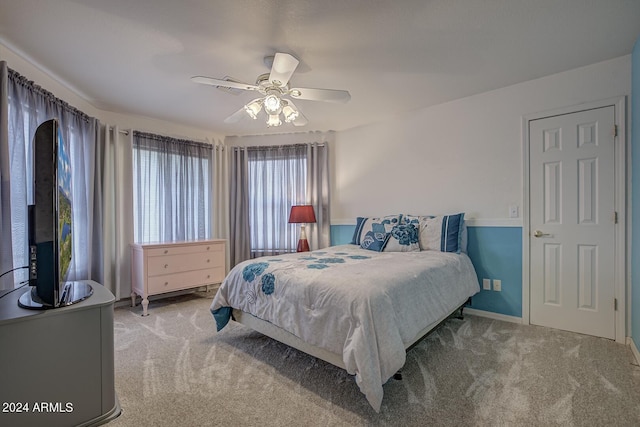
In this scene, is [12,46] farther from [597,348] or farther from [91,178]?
[597,348]

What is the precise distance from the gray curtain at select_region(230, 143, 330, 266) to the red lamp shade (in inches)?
8.8

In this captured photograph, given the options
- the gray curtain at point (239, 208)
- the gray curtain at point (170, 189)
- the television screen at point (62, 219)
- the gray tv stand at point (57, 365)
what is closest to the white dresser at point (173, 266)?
the gray curtain at point (170, 189)

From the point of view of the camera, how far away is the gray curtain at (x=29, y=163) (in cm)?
197

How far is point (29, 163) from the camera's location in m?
2.23

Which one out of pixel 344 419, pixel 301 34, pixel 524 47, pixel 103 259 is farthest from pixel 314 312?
pixel 103 259

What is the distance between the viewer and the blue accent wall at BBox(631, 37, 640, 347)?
2.04m

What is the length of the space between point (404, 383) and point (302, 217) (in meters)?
2.49

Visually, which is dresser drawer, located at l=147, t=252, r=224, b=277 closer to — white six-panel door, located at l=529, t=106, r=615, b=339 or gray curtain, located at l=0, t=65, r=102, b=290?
gray curtain, located at l=0, t=65, r=102, b=290

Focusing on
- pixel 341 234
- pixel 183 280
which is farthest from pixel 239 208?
pixel 341 234

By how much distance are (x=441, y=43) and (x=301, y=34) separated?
1.01 meters

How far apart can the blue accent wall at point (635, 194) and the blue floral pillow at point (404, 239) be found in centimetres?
155

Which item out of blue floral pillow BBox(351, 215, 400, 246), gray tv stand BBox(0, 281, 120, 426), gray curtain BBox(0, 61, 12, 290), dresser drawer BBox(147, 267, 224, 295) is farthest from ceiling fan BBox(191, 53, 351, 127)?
dresser drawer BBox(147, 267, 224, 295)

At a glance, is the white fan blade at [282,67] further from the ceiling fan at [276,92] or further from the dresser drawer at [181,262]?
the dresser drawer at [181,262]

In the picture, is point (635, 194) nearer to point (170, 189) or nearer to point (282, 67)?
point (282, 67)
